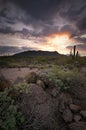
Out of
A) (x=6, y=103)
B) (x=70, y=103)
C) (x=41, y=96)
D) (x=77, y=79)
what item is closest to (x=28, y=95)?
(x=41, y=96)

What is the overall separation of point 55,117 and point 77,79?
1.74 meters

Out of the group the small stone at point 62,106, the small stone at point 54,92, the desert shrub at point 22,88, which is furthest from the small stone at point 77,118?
the desert shrub at point 22,88

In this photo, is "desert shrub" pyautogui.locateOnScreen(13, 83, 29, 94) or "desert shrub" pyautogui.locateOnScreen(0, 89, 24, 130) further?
"desert shrub" pyautogui.locateOnScreen(13, 83, 29, 94)

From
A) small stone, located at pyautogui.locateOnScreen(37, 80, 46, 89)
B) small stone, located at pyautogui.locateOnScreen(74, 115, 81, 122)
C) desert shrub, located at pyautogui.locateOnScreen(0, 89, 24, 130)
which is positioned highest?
small stone, located at pyautogui.locateOnScreen(37, 80, 46, 89)

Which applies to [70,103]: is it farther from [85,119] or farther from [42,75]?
[42,75]

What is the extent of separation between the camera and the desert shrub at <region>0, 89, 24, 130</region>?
111 inches

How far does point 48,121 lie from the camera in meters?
3.34

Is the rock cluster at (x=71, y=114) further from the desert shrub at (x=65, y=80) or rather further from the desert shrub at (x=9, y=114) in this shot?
the desert shrub at (x=9, y=114)

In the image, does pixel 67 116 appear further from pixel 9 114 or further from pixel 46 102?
pixel 9 114

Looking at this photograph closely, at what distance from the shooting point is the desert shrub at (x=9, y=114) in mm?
2814

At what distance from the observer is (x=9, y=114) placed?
3.01m

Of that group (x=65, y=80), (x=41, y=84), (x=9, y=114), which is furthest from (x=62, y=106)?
(x=9, y=114)

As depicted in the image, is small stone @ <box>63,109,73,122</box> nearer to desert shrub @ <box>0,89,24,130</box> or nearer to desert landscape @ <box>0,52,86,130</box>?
desert landscape @ <box>0,52,86,130</box>

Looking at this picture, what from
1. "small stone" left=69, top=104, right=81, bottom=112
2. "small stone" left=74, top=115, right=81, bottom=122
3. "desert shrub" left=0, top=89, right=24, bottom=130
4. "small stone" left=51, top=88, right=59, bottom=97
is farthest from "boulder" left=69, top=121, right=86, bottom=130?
"desert shrub" left=0, top=89, right=24, bottom=130
